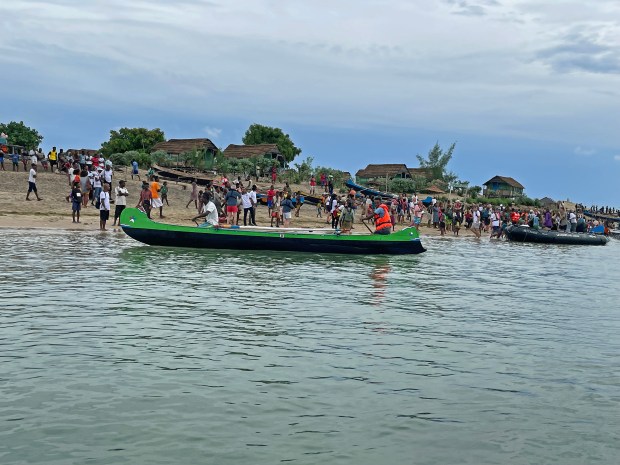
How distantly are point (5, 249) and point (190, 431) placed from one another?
16387 millimetres

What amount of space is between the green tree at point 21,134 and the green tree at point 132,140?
25.6 ft

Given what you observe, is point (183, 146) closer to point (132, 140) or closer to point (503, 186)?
point (132, 140)

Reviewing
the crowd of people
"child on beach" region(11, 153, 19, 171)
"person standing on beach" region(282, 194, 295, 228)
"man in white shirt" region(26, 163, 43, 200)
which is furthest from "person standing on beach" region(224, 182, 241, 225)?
"child on beach" region(11, 153, 19, 171)

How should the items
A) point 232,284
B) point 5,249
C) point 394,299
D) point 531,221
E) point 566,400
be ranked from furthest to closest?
point 531,221, point 5,249, point 232,284, point 394,299, point 566,400

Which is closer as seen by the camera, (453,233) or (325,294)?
(325,294)

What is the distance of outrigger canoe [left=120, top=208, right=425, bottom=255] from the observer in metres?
23.5

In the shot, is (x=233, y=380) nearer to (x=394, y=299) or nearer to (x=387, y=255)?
(x=394, y=299)

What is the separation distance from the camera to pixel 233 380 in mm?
8930

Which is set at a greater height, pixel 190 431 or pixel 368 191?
pixel 368 191

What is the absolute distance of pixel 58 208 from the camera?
1309 inches

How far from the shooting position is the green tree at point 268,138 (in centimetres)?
9006

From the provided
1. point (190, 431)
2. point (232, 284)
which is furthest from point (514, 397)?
point (232, 284)

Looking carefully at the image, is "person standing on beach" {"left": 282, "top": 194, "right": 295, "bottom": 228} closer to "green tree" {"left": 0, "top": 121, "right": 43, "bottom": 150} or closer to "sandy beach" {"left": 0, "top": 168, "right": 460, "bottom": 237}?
"sandy beach" {"left": 0, "top": 168, "right": 460, "bottom": 237}

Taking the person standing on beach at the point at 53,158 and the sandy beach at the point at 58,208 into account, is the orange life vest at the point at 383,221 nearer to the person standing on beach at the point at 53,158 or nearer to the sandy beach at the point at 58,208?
the sandy beach at the point at 58,208
